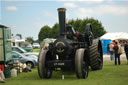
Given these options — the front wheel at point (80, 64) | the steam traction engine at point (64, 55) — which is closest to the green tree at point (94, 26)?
the steam traction engine at point (64, 55)

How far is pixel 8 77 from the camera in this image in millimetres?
12703

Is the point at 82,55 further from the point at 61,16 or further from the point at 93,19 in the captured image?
the point at 93,19

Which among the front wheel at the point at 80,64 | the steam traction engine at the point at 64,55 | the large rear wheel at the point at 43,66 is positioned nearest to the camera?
the front wheel at the point at 80,64

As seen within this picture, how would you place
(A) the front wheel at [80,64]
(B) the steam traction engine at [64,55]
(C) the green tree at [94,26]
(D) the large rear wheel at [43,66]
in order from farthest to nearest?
(C) the green tree at [94,26], (D) the large rear wheel at [43,66], (B) the steam traction engine at [64,55], (A) the front wheel at [80,64]

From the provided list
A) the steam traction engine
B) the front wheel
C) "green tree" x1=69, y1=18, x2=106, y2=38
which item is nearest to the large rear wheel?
the steam traction engine

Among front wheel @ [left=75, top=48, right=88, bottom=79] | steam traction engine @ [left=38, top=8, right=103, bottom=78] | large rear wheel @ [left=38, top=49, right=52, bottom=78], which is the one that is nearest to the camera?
front wheel @ [left=75, top=48, right=88, bottom=79]

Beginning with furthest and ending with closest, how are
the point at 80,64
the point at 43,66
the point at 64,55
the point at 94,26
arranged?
Result: the point at 94,26 → the point at 43,66 → the point at 64,55 → the point at 80,64

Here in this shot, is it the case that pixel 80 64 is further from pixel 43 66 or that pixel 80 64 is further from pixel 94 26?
pixel 94 26

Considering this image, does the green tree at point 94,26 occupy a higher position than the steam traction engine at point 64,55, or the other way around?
the green tree at point 94,26

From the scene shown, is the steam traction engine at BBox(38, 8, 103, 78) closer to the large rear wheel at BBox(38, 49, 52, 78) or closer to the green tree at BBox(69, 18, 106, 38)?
the large rear wheel at BBox(38, 49, 52, 78)

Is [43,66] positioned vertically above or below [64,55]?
below

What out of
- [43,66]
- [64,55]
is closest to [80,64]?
[64,55]

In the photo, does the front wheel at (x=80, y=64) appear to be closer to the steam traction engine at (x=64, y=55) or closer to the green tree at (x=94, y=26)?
the steam traction engine at (x=64, y=55)

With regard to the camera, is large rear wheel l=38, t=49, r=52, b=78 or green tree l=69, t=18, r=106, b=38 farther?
green tree l=69, t=18, r=106, b=38
